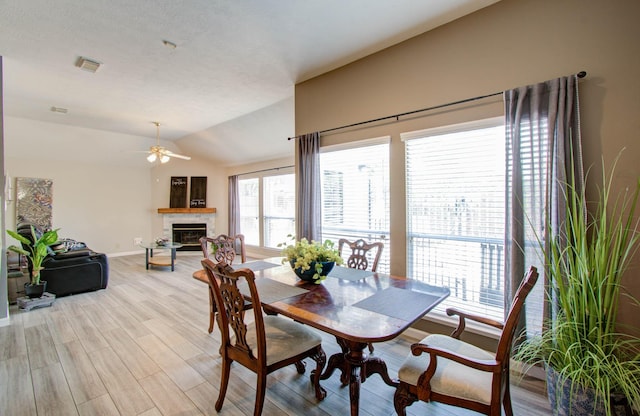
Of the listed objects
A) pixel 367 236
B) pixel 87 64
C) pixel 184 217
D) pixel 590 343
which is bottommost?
pixel 590 343

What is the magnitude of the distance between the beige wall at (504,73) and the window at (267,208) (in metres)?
3.31

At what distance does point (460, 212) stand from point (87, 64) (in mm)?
4179

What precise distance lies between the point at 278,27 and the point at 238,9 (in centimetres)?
38

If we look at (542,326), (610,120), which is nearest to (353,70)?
(610,120)

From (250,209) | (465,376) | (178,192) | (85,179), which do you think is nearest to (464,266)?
(465,376)

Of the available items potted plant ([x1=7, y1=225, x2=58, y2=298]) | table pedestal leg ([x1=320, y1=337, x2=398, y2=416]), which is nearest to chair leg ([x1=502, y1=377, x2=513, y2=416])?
table pedestal leg ([x1=320, y1=337, x2=398, y2=416])

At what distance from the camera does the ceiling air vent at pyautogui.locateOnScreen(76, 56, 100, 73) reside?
3096 millimetres

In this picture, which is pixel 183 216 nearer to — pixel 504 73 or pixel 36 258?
pixel 36 258

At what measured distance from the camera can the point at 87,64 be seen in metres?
3.17

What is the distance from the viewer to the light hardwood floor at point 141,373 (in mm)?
1952

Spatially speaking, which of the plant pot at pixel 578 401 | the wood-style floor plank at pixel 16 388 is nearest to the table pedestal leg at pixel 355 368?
the plant pot at pixel 578 401

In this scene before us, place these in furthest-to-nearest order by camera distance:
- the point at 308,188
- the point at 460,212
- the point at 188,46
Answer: the point at 308,188 → the point at 188,46 → the point at 460,212

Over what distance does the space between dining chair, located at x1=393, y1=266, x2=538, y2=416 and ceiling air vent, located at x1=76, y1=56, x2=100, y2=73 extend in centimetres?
408

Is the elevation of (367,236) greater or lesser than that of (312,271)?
greater
